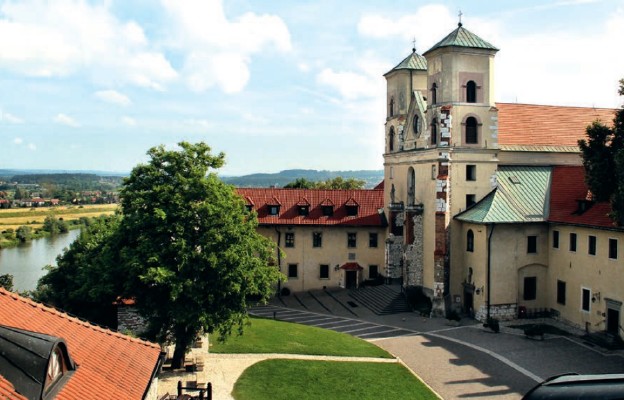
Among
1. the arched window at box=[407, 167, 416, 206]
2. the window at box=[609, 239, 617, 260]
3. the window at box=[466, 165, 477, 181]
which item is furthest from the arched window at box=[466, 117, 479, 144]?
the window at box=[609, 239, 617, 260]

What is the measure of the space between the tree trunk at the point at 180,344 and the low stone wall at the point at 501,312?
1907 cm

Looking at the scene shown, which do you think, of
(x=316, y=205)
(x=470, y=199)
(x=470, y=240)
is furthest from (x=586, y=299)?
(x=316, y=205)

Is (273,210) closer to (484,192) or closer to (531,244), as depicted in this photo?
(484,192)

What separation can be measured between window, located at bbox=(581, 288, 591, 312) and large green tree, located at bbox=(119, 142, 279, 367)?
19.4 meters

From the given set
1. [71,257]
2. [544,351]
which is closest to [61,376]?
[71,257]

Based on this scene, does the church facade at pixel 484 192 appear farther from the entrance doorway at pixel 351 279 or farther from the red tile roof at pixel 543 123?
the entrance doorway at pixel 351 279

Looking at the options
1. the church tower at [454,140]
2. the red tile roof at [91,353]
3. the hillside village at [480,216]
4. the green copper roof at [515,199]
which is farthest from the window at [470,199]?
the red tile roof at [91,353]

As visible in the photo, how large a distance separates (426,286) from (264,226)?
1417 cm

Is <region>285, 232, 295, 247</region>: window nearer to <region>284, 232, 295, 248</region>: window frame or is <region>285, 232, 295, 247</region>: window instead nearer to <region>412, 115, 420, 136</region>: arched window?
<region>284, 232, 295, 248</region>: window frame

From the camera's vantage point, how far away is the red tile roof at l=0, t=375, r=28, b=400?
32.2 feet

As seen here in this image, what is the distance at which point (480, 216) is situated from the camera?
35.5 meters

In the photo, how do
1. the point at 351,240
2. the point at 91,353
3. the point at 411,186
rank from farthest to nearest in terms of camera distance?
the point at 351,240 < the point at 411,186 < the point at 91,353

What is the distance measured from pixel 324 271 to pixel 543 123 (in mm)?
20438

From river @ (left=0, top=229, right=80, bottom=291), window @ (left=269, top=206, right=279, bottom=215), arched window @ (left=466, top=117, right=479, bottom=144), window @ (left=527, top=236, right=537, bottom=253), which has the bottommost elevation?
river @ (left=0, top=229, right=80, bottom=291)
